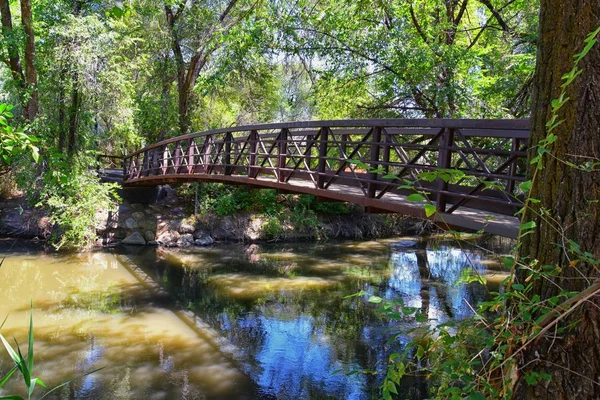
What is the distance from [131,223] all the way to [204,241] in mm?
2134

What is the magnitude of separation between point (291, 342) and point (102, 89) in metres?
8.56

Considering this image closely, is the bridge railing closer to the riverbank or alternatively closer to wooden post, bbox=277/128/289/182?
wooden post, bbox=277/128/289/182

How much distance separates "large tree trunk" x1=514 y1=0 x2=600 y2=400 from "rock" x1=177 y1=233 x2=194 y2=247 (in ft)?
41.3

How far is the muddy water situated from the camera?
5.52m

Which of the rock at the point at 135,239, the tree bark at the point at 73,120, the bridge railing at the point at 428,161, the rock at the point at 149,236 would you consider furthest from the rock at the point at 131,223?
the bridge railing at the point at 428,161

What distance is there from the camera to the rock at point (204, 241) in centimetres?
1421

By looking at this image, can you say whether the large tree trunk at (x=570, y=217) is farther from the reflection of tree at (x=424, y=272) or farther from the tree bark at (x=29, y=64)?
the tree bark at (x=29, y=64)

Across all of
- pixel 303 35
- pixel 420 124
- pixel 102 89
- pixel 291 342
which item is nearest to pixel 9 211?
pixel 102 89

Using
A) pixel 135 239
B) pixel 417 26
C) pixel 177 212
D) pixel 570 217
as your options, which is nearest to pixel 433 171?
pixel 570 217

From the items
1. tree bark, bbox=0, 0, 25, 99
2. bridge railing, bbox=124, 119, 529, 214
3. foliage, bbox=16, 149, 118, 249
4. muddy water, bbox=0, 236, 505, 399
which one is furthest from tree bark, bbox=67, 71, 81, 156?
bridge railing, bbox=124, 119, 529, 214

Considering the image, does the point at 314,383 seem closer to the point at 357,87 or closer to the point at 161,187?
the point at 357,87

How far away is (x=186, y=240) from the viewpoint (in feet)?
46.7

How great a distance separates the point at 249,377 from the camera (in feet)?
18.6

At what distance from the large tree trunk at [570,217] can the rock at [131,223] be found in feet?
42.8
